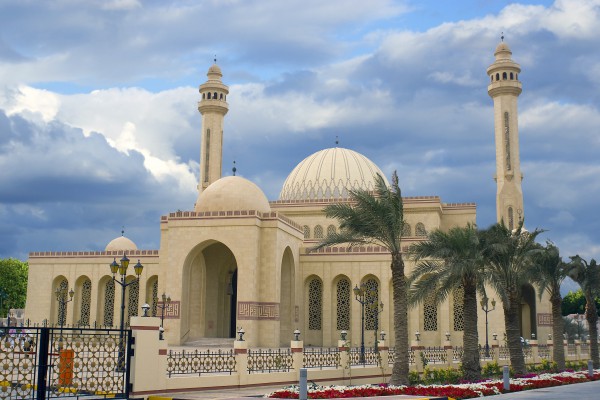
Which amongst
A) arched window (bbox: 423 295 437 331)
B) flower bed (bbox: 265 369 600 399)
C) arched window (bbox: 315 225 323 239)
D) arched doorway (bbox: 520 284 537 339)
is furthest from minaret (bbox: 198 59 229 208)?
flower bed (bbox: 265 369 600 399)

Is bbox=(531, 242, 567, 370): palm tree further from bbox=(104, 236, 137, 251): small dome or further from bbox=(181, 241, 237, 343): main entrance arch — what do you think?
bbox=(104, 236, 137, 251): small dome

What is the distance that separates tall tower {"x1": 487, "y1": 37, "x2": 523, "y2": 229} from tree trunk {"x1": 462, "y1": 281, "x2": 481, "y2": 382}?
16.5m

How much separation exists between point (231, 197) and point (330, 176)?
1045cm

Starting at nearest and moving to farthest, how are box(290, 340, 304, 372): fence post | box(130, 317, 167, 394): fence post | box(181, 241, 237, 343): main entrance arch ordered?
box(130, 317, 167, 394): fence post
box(290, 340, 304, 372): fence post
box(181, 241, 237, 343): main entrance arch

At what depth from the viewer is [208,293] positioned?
32469mm

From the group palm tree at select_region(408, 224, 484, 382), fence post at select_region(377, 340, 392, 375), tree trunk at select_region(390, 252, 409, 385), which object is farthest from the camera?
fence post at select_region(377, 340, 392, 375)

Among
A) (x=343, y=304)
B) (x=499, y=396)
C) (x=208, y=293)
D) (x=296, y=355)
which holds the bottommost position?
(x=499, y=396)

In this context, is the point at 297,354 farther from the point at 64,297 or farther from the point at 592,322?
the point at 64,297

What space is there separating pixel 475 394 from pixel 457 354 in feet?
35.9

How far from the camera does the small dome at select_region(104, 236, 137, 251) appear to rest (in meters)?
41.6

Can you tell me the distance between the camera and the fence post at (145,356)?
1414cm

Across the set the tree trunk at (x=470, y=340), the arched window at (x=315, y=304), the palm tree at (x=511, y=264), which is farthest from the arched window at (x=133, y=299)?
the tree trunk at (x=470, y=340)

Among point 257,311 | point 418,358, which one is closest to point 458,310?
point 257,311

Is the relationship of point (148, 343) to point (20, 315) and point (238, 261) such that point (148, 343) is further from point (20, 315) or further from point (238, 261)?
point (20, 315)
